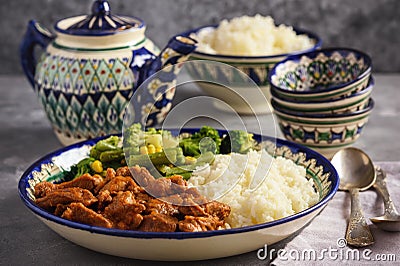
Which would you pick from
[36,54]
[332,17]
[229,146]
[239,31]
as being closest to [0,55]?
[36,54]

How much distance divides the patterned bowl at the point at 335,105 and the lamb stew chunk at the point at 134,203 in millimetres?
731

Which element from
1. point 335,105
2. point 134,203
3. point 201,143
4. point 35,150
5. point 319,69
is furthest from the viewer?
point 319,69

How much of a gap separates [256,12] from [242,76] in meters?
0.98

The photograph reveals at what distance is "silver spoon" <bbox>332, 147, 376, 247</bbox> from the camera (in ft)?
5.77

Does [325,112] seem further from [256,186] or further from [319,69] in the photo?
[256,186]

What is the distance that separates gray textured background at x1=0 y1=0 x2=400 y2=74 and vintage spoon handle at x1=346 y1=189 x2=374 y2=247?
1989mm

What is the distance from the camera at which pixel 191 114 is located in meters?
2.55

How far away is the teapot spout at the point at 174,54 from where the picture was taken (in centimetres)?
227

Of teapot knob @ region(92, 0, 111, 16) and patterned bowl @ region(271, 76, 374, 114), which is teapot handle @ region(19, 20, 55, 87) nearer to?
teapot knob @ region(92, 0, 111, 16)

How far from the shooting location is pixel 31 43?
265cm

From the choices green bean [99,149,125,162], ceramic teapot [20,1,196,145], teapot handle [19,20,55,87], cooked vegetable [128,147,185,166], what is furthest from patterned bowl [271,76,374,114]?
teapot handle [19,20,55,87]

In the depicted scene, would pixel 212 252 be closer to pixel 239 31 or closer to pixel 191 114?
pixel 191 114

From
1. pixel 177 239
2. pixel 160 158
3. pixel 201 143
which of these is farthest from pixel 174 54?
pixel 177 239

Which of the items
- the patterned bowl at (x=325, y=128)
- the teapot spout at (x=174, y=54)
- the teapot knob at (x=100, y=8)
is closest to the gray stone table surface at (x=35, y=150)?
the patterned bowl at (x=325, y=128)
